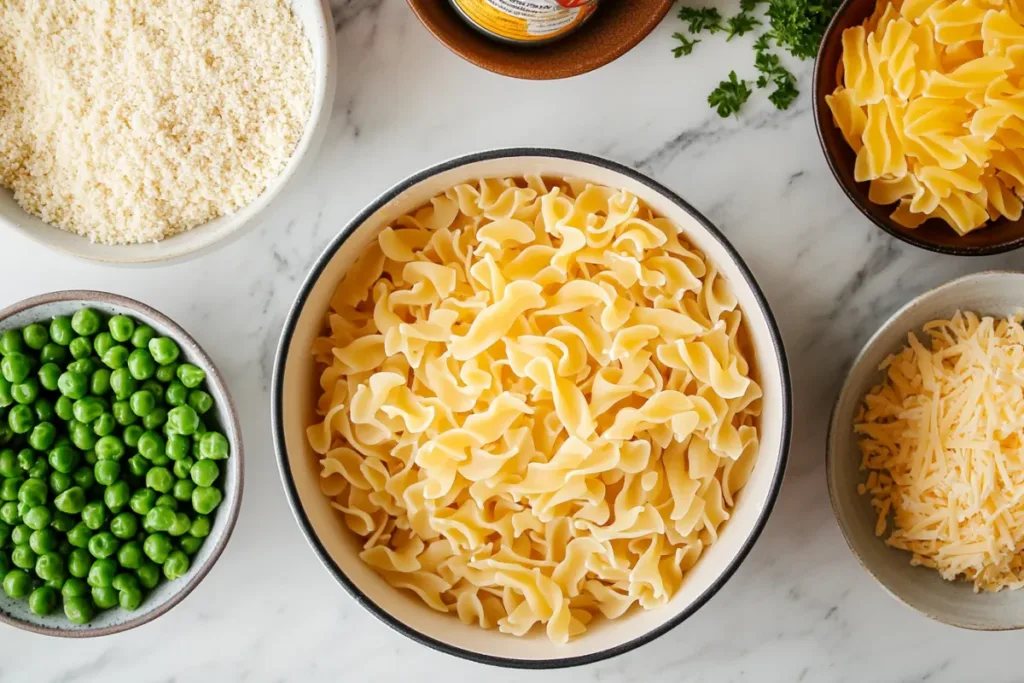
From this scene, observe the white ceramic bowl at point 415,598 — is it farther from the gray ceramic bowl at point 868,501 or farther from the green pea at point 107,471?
the green pea at point 107,471

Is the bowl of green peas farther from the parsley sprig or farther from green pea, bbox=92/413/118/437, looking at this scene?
the parsley sprig

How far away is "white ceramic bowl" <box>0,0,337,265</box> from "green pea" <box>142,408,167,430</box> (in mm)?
294

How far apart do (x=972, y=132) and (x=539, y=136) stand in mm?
816

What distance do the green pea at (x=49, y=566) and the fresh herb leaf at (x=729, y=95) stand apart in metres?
1.59

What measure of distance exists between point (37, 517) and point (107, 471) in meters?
0.15

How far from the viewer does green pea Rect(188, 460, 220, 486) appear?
1.68m

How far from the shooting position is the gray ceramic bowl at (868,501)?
1.71m

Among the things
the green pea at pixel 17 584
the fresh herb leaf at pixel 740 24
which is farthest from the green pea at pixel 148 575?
the fresh herb leaf at pixel 740 24

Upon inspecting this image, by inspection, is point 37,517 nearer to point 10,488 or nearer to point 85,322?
point 10,488

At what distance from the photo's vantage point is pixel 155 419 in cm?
173

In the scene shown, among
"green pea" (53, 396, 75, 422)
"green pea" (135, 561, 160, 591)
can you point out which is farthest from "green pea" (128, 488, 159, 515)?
"green pea" (53, 396, 75, 422)

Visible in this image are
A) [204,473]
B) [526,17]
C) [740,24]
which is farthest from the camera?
[740,24]

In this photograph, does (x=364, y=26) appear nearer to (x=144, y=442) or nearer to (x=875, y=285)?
(x=144, y=442)

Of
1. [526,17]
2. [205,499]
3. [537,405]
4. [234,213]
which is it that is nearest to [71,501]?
[205,499]
